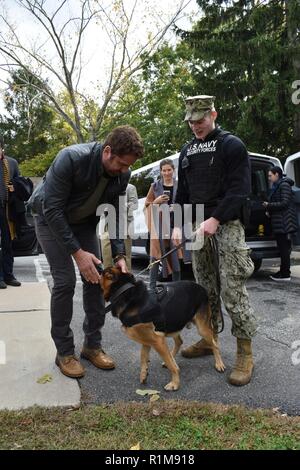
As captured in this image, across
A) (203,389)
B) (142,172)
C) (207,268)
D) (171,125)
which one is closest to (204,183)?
(207,268)

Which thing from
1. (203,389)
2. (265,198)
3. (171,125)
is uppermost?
(171,125)

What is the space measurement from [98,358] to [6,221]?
10.6ft

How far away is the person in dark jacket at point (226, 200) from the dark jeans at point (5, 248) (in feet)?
11.4

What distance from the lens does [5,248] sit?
20.5ft

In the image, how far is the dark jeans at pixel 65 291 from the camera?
11.2 ft

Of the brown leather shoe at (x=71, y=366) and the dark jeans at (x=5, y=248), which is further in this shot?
the dark jeans at (x=5, y=248)

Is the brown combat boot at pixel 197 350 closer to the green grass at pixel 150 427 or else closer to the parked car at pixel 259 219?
the green grass at pixel 150 427

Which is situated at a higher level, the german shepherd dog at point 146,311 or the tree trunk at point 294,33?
the tree trunk at point 294,33

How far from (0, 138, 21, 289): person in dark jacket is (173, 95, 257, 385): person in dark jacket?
3359 mm

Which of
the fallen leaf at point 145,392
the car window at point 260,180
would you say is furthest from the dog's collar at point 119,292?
the car window at point 260,180

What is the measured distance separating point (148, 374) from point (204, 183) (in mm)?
1520

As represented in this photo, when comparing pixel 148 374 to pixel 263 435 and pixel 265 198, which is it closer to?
pixel 263 435

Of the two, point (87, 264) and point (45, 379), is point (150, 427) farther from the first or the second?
point (87, 264)

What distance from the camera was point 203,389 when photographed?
324 centimetres
